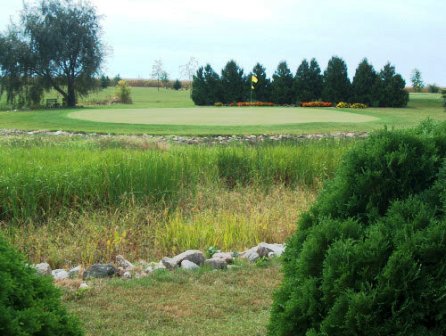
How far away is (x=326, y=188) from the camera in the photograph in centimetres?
299

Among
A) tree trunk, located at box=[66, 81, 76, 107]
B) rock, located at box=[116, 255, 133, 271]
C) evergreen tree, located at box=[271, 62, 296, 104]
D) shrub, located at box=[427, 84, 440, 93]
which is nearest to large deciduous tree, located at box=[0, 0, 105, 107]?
tree trunk, located at box=[66, 81, 76, 107]

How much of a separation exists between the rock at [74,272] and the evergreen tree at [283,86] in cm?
3390

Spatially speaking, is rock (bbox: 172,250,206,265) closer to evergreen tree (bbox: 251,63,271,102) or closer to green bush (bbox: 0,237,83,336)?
green bush (bbox: 0,237,83,336)

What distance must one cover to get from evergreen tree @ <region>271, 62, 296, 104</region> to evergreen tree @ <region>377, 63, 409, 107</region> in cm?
574

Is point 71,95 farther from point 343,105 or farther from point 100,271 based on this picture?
point 100,271

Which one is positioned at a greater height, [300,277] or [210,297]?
[300,277]

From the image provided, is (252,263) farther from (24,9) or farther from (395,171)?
(24,9)

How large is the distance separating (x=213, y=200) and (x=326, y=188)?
4.83m

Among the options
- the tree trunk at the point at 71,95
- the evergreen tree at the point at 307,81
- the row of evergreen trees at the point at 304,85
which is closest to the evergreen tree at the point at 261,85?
the row of evergreen trees at the point at 304,85

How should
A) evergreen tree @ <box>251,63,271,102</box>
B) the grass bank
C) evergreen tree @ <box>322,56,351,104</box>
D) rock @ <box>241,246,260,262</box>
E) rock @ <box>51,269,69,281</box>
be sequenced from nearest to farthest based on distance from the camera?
rock @ <box>51,269,69,281</box> → rock @ <box>241,246,260,262</box> → the grass bank → evergreen tree @ <box>322,56,351,104</box> → evergreen tree @ <box>251,63,271,102</box>

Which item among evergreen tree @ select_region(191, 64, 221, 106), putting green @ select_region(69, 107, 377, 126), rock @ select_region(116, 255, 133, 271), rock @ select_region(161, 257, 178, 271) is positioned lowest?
rock @ select_region(116, 255, 133, 271)

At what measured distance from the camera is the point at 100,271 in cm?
497

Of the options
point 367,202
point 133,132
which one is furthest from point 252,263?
point 133,132

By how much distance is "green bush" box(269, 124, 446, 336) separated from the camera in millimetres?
2293
